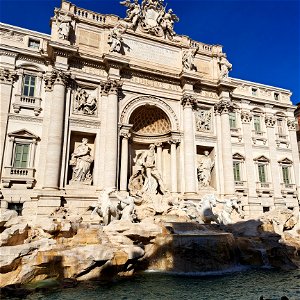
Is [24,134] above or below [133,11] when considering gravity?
below

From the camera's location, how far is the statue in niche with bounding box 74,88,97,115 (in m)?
17.2

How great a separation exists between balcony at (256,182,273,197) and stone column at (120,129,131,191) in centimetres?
1090

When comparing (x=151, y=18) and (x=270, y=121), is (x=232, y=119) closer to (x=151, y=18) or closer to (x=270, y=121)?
(x=270, y=121)

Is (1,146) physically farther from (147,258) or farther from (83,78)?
(147,258)

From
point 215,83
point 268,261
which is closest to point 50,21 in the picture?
point 215,83

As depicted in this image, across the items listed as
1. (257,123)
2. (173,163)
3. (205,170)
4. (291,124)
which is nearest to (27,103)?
(173,163)

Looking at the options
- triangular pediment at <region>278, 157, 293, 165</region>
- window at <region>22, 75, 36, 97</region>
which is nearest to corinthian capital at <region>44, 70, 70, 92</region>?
window at <region>22, 75, 36, 97</region>

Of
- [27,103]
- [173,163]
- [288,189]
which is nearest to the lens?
[27,103]

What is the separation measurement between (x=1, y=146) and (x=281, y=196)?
2022 centimetres

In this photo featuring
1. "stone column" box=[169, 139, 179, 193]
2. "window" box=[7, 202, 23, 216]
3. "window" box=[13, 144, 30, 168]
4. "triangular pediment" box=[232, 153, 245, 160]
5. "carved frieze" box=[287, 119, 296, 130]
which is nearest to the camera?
"window" box=[7, 202, 23, 216]

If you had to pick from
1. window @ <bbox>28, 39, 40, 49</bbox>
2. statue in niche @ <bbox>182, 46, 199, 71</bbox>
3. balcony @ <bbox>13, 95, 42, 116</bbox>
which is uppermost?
statue in niche @ <bbox>182, 46, 199, 71</bbox>

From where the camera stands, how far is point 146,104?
62.6ft

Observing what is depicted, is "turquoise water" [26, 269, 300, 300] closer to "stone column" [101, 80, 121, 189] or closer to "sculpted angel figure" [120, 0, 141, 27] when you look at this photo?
"stone column" [101, 80, 121, 189]

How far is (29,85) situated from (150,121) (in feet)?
27.5
